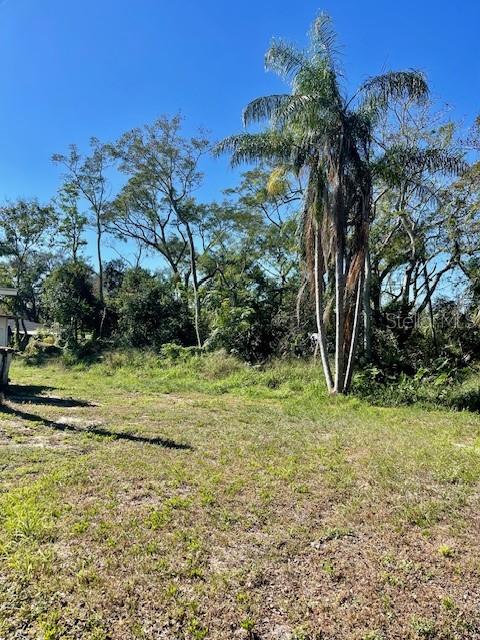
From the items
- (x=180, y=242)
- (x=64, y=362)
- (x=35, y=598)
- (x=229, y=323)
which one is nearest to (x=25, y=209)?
(x=180, y=242)

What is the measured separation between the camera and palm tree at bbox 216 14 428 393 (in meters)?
8.77

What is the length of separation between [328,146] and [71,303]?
43.7 ft

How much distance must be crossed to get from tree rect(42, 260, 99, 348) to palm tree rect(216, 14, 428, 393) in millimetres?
11517

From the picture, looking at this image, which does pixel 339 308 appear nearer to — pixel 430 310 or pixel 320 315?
pixel 320 315

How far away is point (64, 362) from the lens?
15.9m

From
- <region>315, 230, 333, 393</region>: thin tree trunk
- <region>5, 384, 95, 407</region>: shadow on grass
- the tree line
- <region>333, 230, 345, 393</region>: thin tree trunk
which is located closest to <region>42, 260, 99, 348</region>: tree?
the tree line

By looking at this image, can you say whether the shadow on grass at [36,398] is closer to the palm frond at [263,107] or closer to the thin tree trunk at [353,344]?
the thin tree trunk at [353,344]

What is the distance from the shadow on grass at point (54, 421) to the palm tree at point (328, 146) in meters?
5.04

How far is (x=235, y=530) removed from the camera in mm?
3119

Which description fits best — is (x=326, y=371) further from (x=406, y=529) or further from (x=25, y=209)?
(x=25, y=209)

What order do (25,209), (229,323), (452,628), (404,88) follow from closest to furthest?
(452,628) → (404,88) → (229,323) → (25,209)

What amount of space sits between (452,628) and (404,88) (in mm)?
9379

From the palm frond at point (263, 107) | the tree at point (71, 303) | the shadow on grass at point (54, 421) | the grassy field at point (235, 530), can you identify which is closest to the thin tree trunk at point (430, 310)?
the grassy field at point (235, 530)

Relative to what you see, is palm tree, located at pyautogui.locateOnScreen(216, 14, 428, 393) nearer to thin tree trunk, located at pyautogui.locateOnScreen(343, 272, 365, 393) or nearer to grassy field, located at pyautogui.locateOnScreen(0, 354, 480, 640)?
thin tree trunk, located at pyautogui.locateOnScreen(343, 272, 365, 393)
